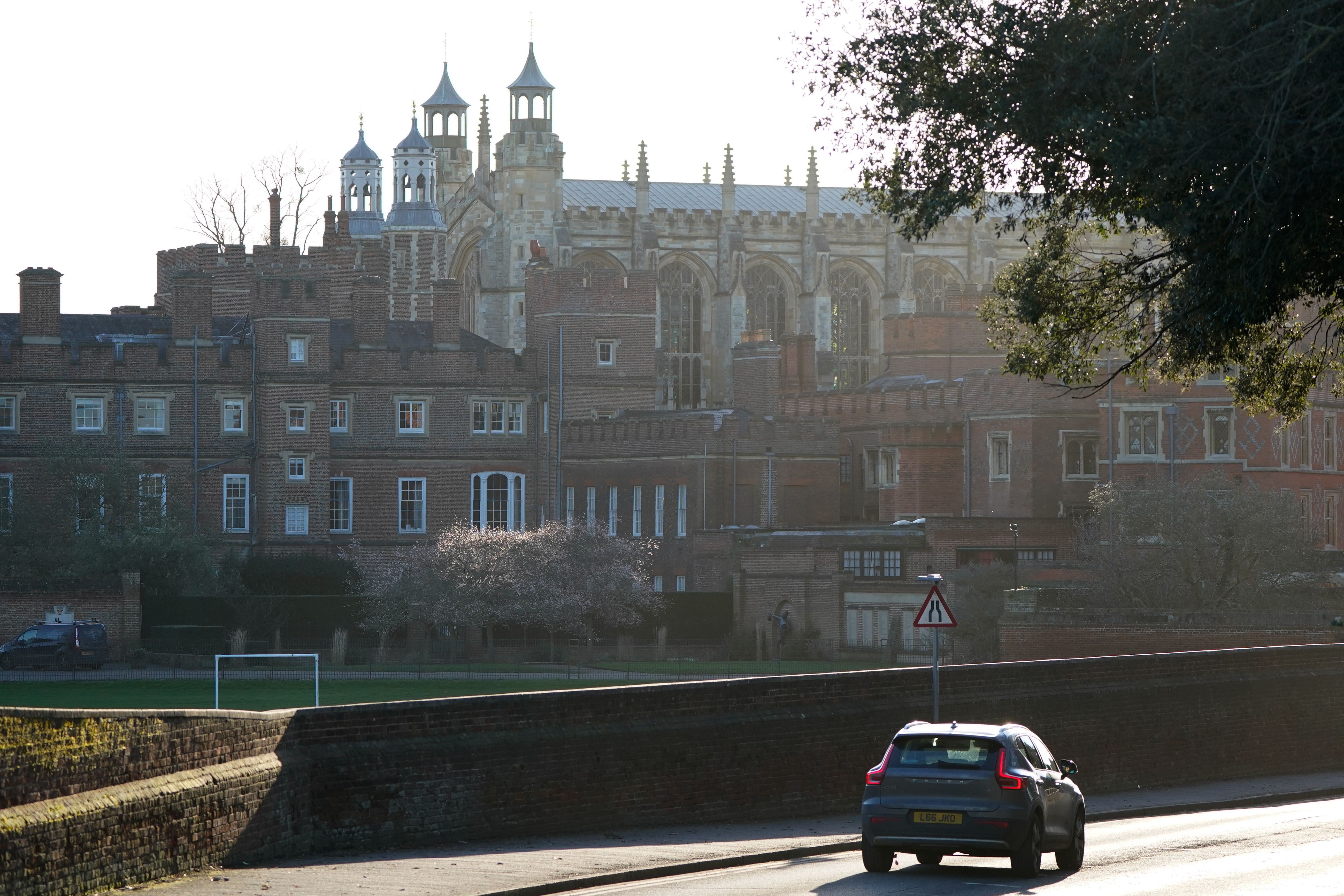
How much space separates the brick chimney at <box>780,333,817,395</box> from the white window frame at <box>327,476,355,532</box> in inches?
733

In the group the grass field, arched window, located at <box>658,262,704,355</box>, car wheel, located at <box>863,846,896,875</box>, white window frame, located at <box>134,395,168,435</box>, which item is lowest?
the grass field

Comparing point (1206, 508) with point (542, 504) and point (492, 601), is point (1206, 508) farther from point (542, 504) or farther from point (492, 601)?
point (542, 504)

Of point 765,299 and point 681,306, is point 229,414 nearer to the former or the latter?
point 681,306

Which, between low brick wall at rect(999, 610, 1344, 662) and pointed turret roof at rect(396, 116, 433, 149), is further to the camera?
pointed turret roof at rect(396, 116, 433, 149)

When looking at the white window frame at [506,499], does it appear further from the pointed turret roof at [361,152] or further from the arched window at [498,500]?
the pointed turret roof at [361,152]

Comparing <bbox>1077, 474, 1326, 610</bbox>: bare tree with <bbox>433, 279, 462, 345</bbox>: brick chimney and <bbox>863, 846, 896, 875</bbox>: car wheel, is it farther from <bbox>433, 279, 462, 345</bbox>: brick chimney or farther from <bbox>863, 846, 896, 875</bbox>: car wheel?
<bbox>863, 846, 896, 875</bbox>: car wheel

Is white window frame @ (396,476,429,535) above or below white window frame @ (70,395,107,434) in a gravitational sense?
below

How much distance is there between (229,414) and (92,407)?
4687mm

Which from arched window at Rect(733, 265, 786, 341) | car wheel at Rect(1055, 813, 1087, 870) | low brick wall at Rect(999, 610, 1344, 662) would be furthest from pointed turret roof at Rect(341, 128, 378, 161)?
car wheel at Rect(1055, 813, 1087, 870)

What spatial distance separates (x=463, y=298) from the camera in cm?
9894

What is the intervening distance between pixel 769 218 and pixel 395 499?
107 ft

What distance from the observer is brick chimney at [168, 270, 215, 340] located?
230 ft

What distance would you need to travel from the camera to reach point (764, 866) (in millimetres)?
19469

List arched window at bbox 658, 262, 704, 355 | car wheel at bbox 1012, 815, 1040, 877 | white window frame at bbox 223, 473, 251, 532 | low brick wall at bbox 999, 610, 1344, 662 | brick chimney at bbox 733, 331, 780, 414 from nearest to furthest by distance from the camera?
car wheel at bbox 1012, 815, 1040, 877 < low brick wall at bbox 999, 610, 1344, 662 < white window frame at bbox 223, 473, 251, 532 < brick chimney at bbox 733, 331, 780, 414 < arched window at bbox 658, 262, 704, 355
